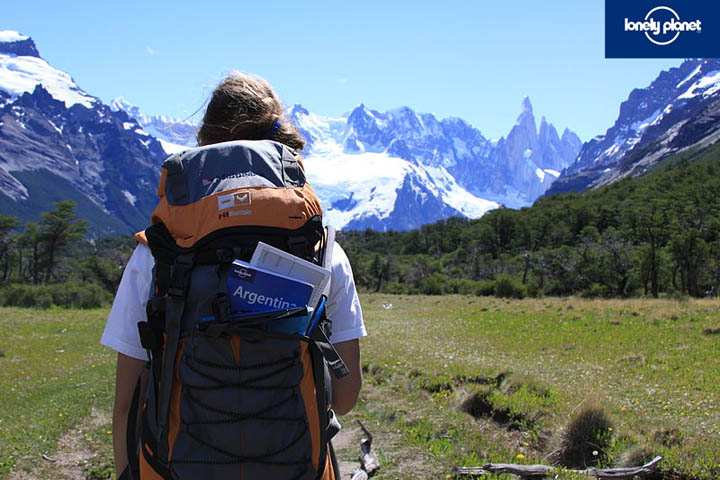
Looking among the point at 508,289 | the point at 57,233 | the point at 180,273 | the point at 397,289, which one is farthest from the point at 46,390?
the point at 397,289

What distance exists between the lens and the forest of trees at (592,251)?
54.6 meters

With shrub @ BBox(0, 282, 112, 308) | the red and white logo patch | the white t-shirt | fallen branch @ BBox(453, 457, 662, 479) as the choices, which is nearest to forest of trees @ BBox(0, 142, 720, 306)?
shrub @ BBox(0, 282, 112, 308)

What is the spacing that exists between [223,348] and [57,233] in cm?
7571

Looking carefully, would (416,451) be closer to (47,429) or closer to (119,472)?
(119,472)

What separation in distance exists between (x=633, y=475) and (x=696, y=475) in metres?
0.58

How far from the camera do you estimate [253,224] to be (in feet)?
6.22

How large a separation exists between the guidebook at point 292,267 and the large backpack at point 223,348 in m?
0.08

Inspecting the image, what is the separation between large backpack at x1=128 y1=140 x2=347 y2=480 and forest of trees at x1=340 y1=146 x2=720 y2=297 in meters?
41.9

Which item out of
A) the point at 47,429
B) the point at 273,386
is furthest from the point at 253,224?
the point at 47,429

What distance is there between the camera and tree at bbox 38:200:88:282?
220 ft

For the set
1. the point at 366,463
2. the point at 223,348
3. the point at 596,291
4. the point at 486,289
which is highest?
the point at 223,348

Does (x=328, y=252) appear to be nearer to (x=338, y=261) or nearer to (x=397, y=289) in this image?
(x=338, y=261)

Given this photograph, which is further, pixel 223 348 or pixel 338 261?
pixel 338 261

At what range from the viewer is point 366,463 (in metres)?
6.42
